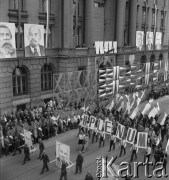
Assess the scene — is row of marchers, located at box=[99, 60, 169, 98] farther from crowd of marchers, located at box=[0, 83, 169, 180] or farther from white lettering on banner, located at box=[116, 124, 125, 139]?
white lettering on banner, located at box=[116, 124, 125, 139]

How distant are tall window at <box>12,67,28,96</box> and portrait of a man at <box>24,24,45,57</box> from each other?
2.17 meters

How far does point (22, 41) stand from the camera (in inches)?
1249

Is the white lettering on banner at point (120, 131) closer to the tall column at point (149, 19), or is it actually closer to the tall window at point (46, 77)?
the tall window at point (46, 77)

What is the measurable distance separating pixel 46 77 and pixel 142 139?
61.0ft

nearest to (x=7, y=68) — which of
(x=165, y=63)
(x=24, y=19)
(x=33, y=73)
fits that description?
(x=33, y=73)

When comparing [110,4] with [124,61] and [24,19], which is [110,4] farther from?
[24,19]

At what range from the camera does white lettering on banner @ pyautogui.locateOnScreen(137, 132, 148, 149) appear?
20203 millimetres

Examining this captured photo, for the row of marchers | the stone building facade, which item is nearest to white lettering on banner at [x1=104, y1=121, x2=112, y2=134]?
the row of marchers

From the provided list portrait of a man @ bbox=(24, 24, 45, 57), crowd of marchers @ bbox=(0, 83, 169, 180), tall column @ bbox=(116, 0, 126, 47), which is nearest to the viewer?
crowd of marchers @ bbox=(0, 83, 169, 180)

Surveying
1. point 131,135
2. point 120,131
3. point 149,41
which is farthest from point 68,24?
point 149,41

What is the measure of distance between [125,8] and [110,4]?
3448 mm

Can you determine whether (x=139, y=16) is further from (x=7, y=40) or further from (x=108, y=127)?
(x=108, y=127)

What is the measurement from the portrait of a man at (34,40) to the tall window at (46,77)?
2501 mm

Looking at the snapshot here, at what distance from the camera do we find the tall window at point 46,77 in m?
35.0
